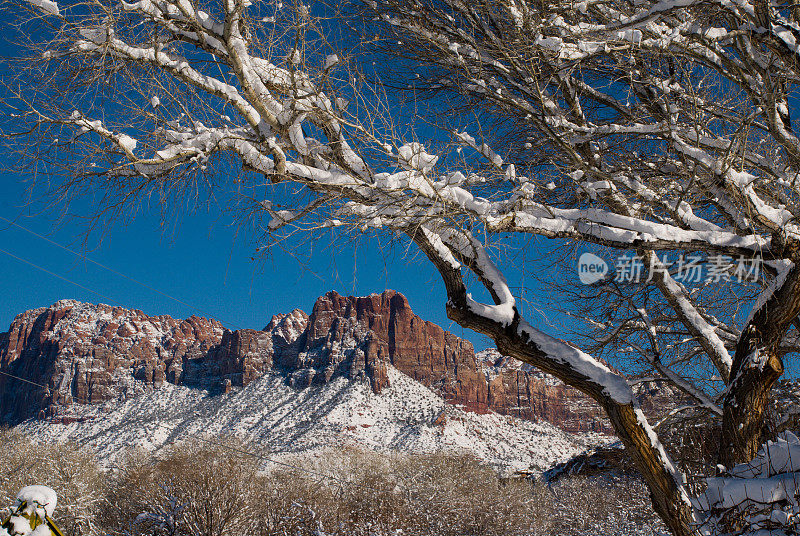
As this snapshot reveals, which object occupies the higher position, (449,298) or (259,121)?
(259,121)

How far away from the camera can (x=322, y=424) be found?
6900 cm

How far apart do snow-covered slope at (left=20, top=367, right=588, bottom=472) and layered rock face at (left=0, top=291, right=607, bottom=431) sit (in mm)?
4333

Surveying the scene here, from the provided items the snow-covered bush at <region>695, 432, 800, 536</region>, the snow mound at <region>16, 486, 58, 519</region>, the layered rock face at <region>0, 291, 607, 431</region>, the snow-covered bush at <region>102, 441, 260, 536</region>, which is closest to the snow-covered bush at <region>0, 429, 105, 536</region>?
the snow-covered bush at <region>102, 441, 260, 536</region>

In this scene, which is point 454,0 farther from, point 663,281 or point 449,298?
point 663,281

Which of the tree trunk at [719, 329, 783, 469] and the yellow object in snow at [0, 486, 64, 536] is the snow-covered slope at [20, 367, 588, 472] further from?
the yellow object in snow at [0, 486, 64, 536]

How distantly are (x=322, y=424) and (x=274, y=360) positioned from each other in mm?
41924

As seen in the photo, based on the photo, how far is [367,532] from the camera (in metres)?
18.8

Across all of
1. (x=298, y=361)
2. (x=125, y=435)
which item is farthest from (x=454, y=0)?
(x=298, y=361)

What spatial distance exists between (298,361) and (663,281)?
100 m

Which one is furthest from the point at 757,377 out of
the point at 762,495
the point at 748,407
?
the point at 762,495

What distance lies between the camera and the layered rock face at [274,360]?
97812 mm

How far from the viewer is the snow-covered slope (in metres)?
63.7

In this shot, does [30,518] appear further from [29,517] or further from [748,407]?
[748,407]

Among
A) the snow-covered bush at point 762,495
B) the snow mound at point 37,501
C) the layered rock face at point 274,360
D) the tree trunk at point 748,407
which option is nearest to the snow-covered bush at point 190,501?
the snow mound at point 37,501
